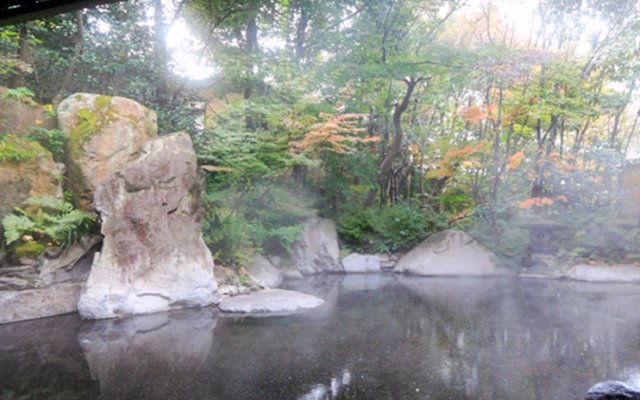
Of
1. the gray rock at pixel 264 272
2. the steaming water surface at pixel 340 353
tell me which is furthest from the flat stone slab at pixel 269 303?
the gray rock at pixel 264 272

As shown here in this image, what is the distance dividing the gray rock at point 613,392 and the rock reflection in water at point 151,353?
9.77ft

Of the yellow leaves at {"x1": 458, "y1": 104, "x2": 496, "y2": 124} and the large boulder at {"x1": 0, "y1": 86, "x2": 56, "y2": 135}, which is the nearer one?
the large boulder at {"x1": 0, "y1": 86, "x2": 56, "y2": 135}

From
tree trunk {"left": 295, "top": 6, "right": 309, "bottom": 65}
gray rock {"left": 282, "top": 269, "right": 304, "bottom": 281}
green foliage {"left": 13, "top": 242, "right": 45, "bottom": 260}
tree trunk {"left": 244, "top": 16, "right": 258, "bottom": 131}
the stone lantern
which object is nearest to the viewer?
green foliage {"left": 13, "top": 242, "right": 45, "bottom": 260}

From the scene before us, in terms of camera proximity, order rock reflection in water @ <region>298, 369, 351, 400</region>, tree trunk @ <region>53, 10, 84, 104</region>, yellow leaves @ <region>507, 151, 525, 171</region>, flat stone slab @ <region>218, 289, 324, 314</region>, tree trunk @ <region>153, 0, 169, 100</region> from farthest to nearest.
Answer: yellow leaves @ <region>507, 151, 525, 171</region>, tree trunk @ <region>153, 0, 169, 100</region>, tree trunk @ <region>53, 10, 84, 104</region>, flat stone slab @ <region>218, 289, 324, 314</region>, rock reflection in water @ <region>298, 369, 351, 400</region>

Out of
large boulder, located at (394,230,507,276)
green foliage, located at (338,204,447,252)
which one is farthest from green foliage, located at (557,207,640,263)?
green foliage, located at (338,204,447,252)

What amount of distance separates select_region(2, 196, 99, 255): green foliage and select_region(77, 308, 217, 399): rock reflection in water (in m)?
1.66

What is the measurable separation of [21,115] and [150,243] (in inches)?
140

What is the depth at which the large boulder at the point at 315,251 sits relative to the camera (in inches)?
389

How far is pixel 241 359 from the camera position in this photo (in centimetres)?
397

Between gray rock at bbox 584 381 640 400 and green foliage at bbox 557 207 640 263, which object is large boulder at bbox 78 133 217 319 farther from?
green foliage at bbox 557 207 640 263

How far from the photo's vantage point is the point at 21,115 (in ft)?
22.9

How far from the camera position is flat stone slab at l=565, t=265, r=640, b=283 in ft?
28.5

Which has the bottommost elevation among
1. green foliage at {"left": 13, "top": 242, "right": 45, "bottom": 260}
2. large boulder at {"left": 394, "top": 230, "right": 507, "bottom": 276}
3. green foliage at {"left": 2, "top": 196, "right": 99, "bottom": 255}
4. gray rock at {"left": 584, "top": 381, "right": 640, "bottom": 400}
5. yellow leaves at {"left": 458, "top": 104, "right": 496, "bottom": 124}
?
gray rock at {"left": 584, "top": 381, "right": 640, "bottom": 400}

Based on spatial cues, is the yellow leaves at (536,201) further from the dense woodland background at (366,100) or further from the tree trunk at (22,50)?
the tree trunk at (22,50)
